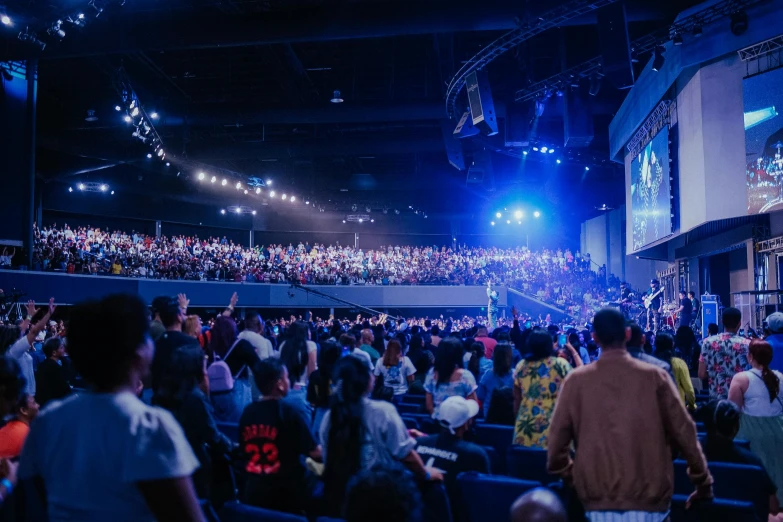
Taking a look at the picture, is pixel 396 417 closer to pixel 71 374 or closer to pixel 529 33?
pixel 71 374

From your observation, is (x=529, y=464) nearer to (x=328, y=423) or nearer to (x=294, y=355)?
(x=328, y=423)

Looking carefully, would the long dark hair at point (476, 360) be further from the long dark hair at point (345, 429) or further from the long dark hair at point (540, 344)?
the long dark hair at point (345, 429)

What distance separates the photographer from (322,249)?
1371 inches

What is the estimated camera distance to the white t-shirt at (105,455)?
5.36 ft

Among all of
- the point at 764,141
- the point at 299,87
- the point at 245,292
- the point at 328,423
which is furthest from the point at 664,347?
the point at 245,292

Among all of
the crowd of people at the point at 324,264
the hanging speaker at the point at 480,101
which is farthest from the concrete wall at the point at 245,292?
the hanging speaker at the point at 480,101

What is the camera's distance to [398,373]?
7.71 meters

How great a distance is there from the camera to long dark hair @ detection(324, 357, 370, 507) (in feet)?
10.5

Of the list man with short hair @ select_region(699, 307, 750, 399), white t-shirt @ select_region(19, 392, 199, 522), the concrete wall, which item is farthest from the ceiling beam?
white t-shirt @ select_region(19, 392, 199, 522)

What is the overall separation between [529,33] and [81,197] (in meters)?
23.4

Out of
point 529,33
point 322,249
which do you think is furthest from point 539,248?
point 529,33

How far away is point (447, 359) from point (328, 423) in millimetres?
1969

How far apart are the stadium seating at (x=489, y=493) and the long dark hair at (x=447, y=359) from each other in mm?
1599

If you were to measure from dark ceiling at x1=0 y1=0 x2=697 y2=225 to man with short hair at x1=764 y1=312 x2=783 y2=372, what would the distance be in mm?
7992
